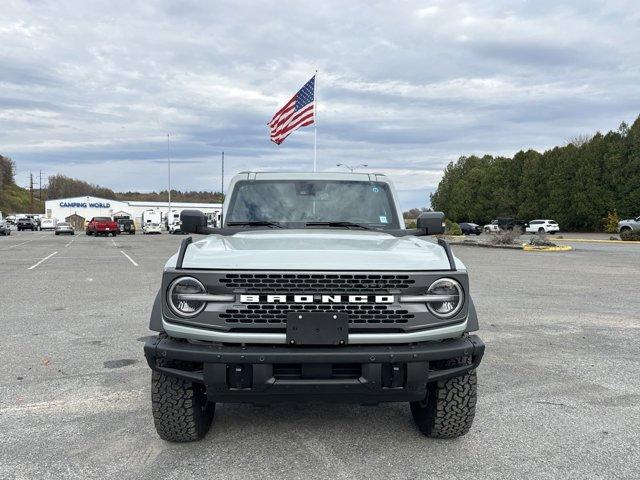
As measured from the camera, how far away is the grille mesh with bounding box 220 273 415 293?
10.4 feet

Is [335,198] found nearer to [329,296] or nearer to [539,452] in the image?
[329,296]

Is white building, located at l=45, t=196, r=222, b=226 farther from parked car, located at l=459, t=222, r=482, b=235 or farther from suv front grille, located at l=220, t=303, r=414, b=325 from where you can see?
suv front grille, located at l=220, t=303, r=414, b=325

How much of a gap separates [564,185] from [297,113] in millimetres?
39411

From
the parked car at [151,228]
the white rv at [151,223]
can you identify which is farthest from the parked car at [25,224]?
the parked car at [151,228]

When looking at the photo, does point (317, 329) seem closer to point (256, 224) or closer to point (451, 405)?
point (451, 405)

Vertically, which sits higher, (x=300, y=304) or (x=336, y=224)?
A: (x=336, y=224)

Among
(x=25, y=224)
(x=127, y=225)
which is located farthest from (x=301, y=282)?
(x=25, y=224)

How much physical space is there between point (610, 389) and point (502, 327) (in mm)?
2686

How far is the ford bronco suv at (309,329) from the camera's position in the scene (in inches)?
122

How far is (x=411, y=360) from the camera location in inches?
122

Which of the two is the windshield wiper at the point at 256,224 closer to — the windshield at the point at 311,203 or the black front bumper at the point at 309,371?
the windshield at the point at 311,203

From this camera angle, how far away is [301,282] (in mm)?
3160

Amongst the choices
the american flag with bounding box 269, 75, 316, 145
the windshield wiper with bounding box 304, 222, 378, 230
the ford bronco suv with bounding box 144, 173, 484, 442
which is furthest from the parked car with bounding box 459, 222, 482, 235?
the ford bronco suv with bounding box 144, 173, 484, 442

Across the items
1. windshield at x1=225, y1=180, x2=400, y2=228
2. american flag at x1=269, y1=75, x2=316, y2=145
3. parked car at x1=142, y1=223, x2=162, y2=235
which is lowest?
parked car at x1=142, y1=223, x2=162, y2=235
